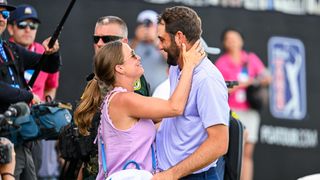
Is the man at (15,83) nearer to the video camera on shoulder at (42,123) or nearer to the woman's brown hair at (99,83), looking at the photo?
the video camera on shoulder at (42,123)

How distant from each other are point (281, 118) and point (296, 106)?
31 cm

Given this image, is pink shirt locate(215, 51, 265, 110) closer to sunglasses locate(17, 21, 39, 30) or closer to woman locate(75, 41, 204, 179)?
sunglasses locate(17, 21, 39, 30)

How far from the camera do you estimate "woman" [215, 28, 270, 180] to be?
11539 millimetres

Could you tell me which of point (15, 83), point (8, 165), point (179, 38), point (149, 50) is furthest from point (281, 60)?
point (179, 38)

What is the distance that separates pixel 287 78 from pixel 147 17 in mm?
2314

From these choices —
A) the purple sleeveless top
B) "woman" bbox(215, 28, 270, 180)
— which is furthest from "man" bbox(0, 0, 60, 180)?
"woman" bbox(215, 28, 270, 180)

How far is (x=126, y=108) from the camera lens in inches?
228

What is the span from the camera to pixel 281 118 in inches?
465

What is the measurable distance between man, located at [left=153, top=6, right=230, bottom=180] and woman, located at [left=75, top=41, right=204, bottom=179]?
0.07 meters

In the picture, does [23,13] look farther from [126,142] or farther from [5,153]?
[126,142]

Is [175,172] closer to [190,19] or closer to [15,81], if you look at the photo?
[190,19]

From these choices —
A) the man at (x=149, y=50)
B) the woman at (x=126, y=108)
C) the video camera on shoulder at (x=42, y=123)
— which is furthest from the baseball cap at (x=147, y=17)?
the woman at (x=126, y=108)

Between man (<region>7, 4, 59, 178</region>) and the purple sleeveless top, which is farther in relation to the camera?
man (<region>7, 4, 59, 178</region>)

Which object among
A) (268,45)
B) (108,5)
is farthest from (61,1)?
(268,45)
